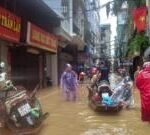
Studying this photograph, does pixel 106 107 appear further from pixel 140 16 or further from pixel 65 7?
pixel 65 7

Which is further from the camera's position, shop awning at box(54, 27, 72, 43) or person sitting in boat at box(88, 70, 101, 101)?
shop awning at box(54, 27, 72, 43)

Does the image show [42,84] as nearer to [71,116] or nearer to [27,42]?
[27,42]

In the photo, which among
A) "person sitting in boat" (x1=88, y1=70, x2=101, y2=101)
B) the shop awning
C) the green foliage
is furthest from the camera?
the green foliage

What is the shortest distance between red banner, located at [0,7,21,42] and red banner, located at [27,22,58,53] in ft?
5.78

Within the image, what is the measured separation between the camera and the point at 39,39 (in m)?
25.0

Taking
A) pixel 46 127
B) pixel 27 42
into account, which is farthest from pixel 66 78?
pixel 46 127

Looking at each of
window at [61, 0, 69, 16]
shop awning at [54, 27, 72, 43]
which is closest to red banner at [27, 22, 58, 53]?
shop awning at [54, 27, 72, 43]

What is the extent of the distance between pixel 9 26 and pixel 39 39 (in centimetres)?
600

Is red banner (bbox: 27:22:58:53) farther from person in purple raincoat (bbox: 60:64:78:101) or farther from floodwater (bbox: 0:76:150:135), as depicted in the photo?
floodwater (bbox: 0:76:150:135)

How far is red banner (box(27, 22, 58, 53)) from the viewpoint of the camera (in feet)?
74.3

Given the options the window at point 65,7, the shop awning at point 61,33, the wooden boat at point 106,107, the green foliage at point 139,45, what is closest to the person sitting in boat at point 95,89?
the wooden boat at point 106,107

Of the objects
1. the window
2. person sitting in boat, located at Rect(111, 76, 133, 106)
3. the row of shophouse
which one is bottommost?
person sitting in boat, located at Rect(111, 76, 133, 106)

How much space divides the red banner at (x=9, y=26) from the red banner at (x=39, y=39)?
176cm

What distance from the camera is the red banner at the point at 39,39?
22.6 m
